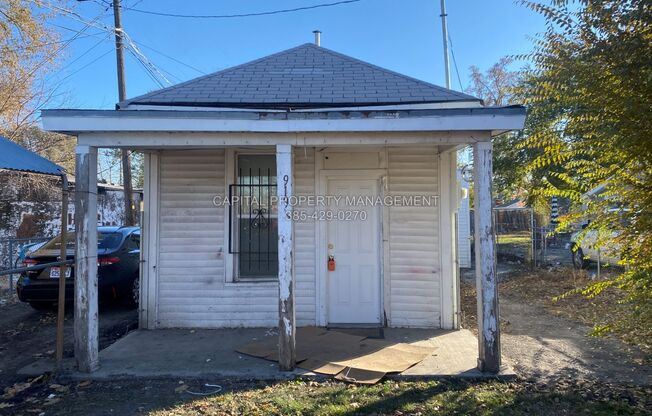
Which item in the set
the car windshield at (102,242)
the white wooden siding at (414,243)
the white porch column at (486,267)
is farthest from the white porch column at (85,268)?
the white porch column at (486,267)

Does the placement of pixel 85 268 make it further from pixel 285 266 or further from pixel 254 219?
pixel 254 219

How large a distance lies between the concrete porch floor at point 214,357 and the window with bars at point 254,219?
2.96ft

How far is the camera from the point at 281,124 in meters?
4.61

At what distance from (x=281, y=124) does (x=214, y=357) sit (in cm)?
281

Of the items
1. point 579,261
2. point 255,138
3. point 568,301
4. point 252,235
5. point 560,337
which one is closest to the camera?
point 255,138

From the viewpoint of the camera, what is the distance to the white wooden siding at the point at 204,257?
639 centimetres

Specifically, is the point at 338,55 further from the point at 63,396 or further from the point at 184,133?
the point at 63,396

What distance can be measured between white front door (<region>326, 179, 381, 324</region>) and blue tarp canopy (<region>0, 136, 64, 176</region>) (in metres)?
3.58

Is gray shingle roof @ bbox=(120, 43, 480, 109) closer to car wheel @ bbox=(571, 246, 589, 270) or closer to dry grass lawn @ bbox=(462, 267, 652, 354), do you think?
dry grass lawn @ bbox=(462, 267, 652, 354)

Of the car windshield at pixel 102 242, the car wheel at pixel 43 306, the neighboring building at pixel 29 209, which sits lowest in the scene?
the car wheel at pixel 43 306

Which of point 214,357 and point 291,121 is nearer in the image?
point 291,121

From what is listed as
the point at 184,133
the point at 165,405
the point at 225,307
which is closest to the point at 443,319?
the point at 225,307

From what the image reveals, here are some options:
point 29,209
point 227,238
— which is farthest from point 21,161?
point 29,209

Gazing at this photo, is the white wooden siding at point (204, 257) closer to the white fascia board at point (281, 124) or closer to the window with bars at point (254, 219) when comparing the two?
the window with bars at point (254, 219)
